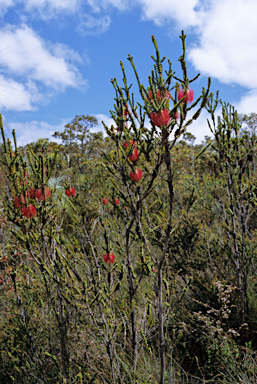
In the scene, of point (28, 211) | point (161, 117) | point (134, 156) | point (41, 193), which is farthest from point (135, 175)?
point (28, 211)

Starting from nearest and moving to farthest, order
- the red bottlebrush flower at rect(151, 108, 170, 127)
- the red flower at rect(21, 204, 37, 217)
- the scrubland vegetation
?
the red bottlebrush flower at rect(151, 108, 170, 127) < the scrubland vegetation < the red flower at rect(21, 204, 37, 217)

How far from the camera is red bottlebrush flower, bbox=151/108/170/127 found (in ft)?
3.38

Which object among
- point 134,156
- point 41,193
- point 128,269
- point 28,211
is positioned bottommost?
point 128,269

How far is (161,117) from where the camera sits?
3.38ft

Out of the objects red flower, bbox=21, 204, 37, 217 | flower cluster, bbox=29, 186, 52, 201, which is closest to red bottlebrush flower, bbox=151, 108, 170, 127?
flower cluster, bbox=29, 186, 52, 201

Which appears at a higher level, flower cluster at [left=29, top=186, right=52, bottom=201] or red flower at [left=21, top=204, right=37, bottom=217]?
flower cluster at [left=29, top=186, right=52, bottom=201]

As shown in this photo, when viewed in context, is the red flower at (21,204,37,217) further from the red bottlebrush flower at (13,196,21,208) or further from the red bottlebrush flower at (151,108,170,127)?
the red bottlebrush flower at (151,108,170,127)

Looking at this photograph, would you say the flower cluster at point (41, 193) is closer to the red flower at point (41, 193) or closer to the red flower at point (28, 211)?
the red flower at point (41, 193)

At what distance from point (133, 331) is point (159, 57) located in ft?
6.53

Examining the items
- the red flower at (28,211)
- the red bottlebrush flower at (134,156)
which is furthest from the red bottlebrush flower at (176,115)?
the red flower at (28,211)

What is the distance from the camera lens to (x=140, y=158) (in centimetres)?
145

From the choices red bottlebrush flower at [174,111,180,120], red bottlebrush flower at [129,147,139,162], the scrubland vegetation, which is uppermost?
red bottlebrush flower at [174,111,180,120]

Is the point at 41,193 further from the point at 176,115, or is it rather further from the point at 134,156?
the point at 176,115

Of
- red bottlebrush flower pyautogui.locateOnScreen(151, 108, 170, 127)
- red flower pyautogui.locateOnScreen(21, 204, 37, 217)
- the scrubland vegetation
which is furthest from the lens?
red flower pyautogui.locateOnScreen(21, 204, 37, 217)
